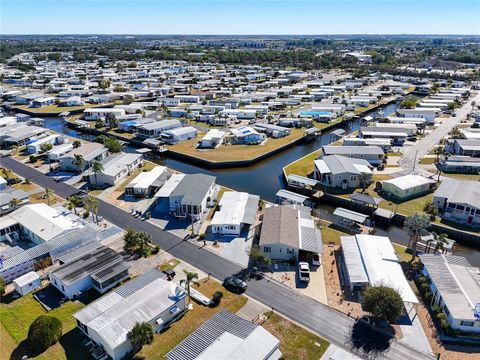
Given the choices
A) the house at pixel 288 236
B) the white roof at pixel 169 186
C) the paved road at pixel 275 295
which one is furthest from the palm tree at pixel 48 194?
the house at pixel 288 236

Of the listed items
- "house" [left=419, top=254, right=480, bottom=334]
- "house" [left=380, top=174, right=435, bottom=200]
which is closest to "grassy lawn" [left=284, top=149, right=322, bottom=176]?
"house" [left=380, top=174, right=435, bottom=200]

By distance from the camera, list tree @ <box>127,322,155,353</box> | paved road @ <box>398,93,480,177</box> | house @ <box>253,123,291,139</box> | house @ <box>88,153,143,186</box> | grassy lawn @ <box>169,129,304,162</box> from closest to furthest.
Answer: tree @ <box>127,322,155,353</box>
house @ <box>88,153,143,186</box>
paved road @ <box>398,93,480,177</box>
grassy lawn @ <box>169,129,304,162</box>
house @ <box>253,123,291,139</box>

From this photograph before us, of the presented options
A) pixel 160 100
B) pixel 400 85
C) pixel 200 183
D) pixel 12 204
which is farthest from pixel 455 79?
pixel 12 204

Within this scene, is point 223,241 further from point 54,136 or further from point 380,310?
point 54,136

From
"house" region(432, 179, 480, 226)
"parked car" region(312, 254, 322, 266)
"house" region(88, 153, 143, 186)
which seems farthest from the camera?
"house" region(88, 153, 143, 186)

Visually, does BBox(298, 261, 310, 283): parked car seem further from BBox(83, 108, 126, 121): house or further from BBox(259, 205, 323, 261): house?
BBox(83, 108, 126, 121): house

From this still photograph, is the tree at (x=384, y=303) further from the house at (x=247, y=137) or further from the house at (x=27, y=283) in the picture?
the house at (x=247, y=137)

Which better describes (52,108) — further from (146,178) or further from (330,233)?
(330,233)
